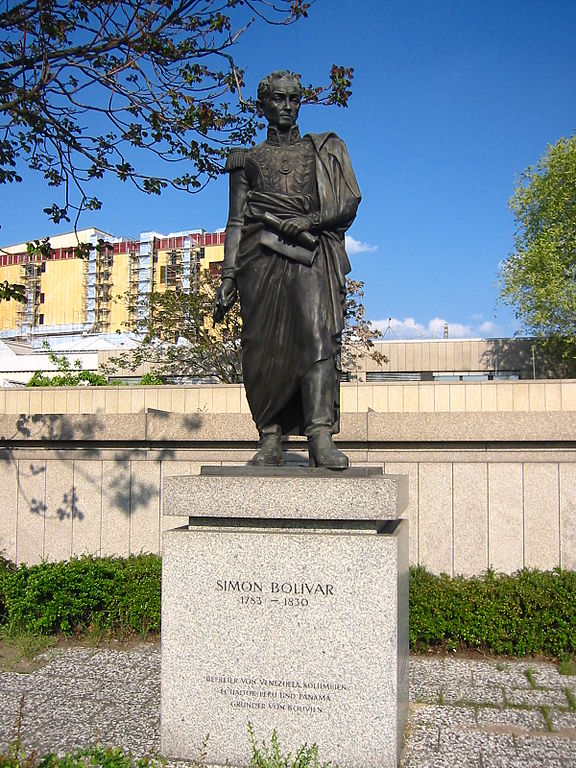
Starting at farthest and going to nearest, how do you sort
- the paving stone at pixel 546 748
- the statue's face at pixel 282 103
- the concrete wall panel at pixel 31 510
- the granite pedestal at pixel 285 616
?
1. the concrete wall panel at pixel 31 510
2. the statue's face at pixel 282 103
3. the paving stone at pixel 546 748
4. the granite pedestal at pixel 285 616

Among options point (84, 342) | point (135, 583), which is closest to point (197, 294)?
point (84, 342)

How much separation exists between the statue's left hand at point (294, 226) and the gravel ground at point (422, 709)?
3.11 metres

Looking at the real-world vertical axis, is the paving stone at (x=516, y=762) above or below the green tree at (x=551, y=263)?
below

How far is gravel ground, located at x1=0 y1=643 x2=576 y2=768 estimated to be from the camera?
14.6 feet

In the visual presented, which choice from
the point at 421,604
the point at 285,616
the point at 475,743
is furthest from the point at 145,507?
the point at 475,743

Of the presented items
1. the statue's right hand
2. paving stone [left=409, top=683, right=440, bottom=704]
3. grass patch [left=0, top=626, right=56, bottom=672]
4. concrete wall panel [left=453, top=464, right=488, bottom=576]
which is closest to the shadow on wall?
grass patch [left=0, top=626, right=56, bottom=672]

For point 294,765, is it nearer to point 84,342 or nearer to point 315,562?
point 315,562

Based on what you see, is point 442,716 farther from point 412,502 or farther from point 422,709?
point 412,502

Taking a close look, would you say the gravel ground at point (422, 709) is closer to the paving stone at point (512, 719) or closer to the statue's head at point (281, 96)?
the paving stone at point (512, 719)

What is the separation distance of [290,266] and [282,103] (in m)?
1.07

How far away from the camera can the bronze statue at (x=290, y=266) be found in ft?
15.7

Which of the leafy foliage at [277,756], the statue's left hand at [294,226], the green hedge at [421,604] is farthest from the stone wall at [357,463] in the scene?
the leafy foliage at [277,756]

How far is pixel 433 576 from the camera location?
6949 mm

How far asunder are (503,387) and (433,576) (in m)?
6.33
